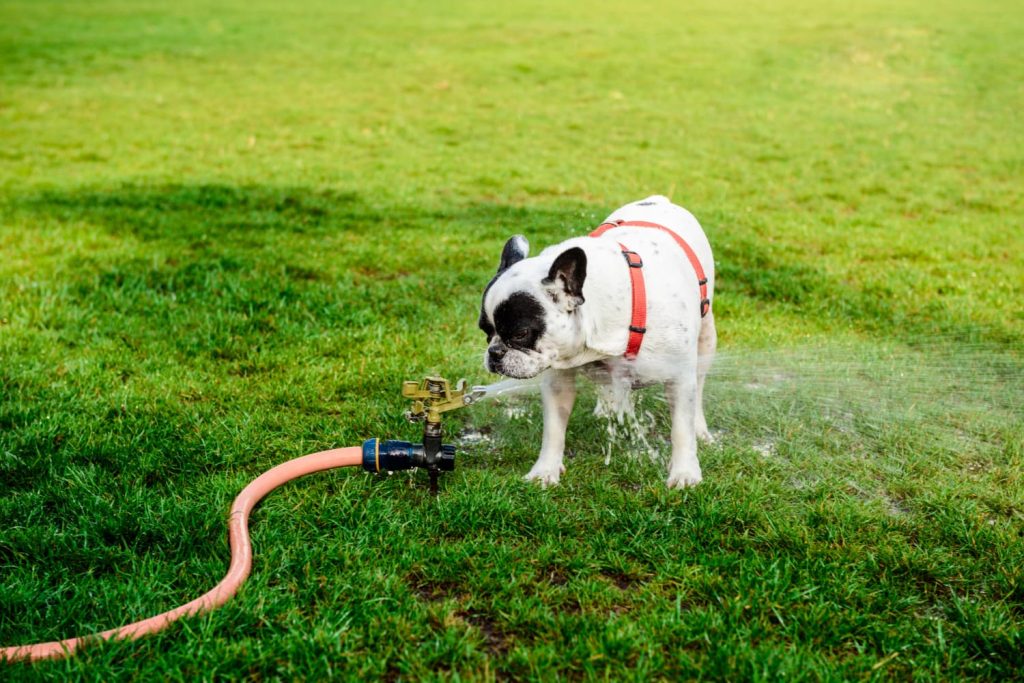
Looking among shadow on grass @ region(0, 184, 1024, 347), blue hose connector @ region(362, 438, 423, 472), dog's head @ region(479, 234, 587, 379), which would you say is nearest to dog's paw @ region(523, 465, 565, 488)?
blue hose connector @ region(362, 438, 423, 472)

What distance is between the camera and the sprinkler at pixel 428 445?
3.49 metres

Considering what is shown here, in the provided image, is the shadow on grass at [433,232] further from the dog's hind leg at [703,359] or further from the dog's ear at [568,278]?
the dog's ear at [568,278]

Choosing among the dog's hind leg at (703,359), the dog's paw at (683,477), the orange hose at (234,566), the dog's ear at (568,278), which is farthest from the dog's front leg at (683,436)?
the orange hose at (234,566)

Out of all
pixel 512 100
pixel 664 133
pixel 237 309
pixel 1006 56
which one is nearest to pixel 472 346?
pixel 237 309

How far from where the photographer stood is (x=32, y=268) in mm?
6355

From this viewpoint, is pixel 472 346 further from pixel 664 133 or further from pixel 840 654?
pixel 664 133

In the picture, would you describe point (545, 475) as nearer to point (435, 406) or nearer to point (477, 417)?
point (435, 406)

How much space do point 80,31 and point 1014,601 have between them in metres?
25.2

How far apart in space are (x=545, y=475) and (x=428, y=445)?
62 cm

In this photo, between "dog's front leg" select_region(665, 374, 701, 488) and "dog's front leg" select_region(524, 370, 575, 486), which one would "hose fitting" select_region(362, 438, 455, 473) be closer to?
"dog's front leg" select_region(524, 370, 575, 486)

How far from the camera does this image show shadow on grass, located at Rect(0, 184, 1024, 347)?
20.2ft

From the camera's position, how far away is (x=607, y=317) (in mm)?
3441

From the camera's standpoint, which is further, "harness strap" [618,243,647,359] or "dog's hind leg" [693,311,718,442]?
"dog's hind leg" [693,311,718,442]

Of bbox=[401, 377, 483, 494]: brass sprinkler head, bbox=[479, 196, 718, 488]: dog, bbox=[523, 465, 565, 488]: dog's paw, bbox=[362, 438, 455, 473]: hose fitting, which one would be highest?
bbox=[479, 196, 718, 488]: dog
